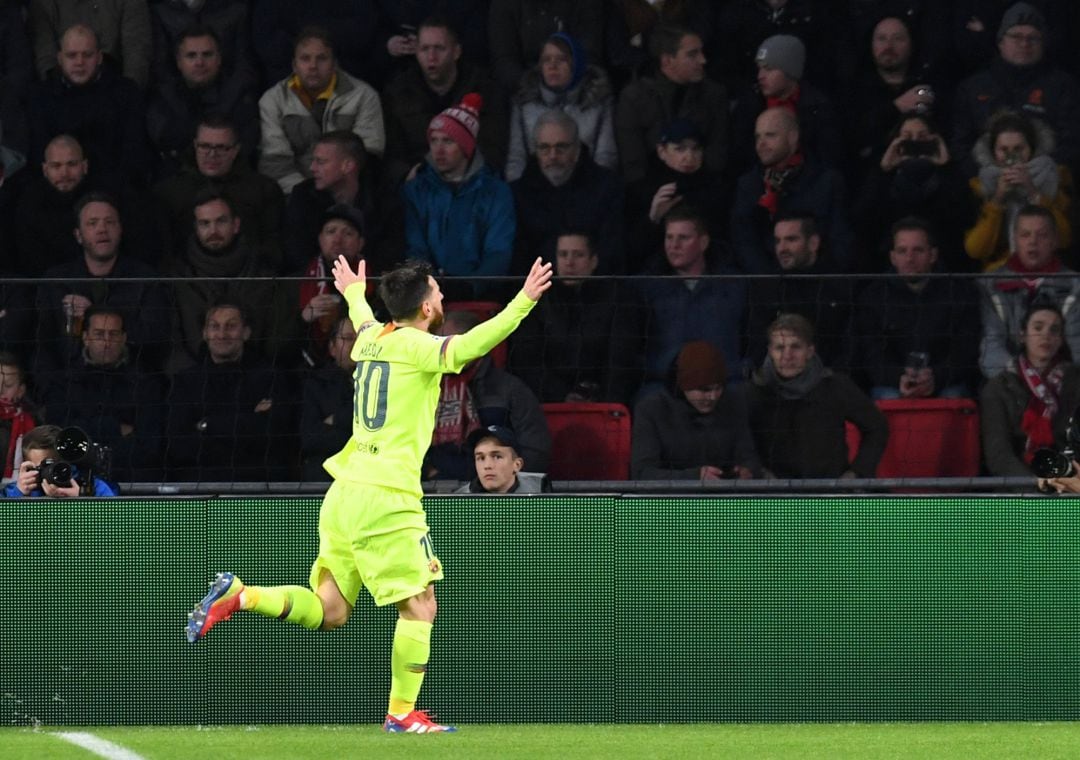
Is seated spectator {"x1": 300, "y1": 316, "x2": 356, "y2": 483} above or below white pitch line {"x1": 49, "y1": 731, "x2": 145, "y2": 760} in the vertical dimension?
above

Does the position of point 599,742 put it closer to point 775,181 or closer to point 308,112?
point 775,181

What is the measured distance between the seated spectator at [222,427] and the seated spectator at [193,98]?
2.84 meters

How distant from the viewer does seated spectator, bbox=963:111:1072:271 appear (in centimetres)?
1156

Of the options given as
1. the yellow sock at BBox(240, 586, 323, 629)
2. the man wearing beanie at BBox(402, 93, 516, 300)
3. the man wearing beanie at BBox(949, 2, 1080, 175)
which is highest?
the man wearing beanie at BBox(949, 2, 1080, 175)

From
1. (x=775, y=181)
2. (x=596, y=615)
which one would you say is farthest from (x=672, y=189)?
(x=596, y=615)

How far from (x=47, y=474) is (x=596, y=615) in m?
2.55

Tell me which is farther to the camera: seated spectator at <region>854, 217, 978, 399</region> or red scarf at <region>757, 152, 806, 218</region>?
red scarf at <region>757, 152, 806, 218</region>

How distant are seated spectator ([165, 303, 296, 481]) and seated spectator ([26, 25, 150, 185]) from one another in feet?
9.15

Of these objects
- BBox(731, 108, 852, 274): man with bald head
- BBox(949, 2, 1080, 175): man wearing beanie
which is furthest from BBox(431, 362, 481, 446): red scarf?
BBox(949, 2, 1080, 175): man wearing beanie

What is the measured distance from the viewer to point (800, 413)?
32.2 ft

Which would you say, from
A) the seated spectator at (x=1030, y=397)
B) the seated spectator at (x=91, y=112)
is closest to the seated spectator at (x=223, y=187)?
the seated spectator at (x=91, y=112)

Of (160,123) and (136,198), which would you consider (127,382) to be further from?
(160,123)

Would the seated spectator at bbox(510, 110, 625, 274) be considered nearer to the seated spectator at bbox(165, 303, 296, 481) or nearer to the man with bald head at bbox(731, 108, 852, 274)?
the man with bald head at bbox(731, 108, 852, 274)

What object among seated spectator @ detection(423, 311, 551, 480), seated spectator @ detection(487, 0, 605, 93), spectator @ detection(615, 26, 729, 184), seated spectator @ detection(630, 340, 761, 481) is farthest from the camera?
seated spectator @ detection(487, 0, 605, 93)
